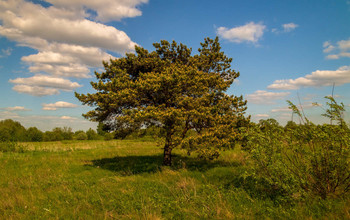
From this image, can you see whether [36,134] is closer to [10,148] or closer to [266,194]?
[10,148]

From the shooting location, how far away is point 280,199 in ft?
19.8

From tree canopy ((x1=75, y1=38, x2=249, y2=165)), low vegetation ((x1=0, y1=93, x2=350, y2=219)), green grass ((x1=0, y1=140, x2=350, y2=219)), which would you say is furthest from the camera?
tree canopy ((x1=75, y1=38, x2=249, y2=165))

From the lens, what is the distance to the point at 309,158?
6059 millimetres

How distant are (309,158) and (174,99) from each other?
8592mm

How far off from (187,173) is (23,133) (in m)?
86.9

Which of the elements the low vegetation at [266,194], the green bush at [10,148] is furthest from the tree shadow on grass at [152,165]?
the green bush at [10,148]

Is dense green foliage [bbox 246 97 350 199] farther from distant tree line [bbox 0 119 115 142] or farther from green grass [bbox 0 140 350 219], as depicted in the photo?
distant tree line [bbox 0 119 115 142]

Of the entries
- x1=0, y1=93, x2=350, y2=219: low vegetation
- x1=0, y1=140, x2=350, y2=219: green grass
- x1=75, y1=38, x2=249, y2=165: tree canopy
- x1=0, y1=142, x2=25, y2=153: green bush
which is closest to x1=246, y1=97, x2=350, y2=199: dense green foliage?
x1=0, y1=93, x2=350, y2=219: low vegetation

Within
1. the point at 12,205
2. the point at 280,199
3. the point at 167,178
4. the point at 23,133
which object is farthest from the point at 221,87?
the point at 23,133

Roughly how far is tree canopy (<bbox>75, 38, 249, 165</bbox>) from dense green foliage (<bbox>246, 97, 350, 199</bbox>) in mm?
4912

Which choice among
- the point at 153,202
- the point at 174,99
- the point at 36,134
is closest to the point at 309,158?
the point at 153,202

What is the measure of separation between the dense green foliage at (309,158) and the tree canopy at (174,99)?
4.91 metres

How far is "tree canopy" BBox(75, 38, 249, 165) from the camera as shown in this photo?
11547 millimetres

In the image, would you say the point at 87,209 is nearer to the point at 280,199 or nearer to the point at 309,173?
the point at 280,199
